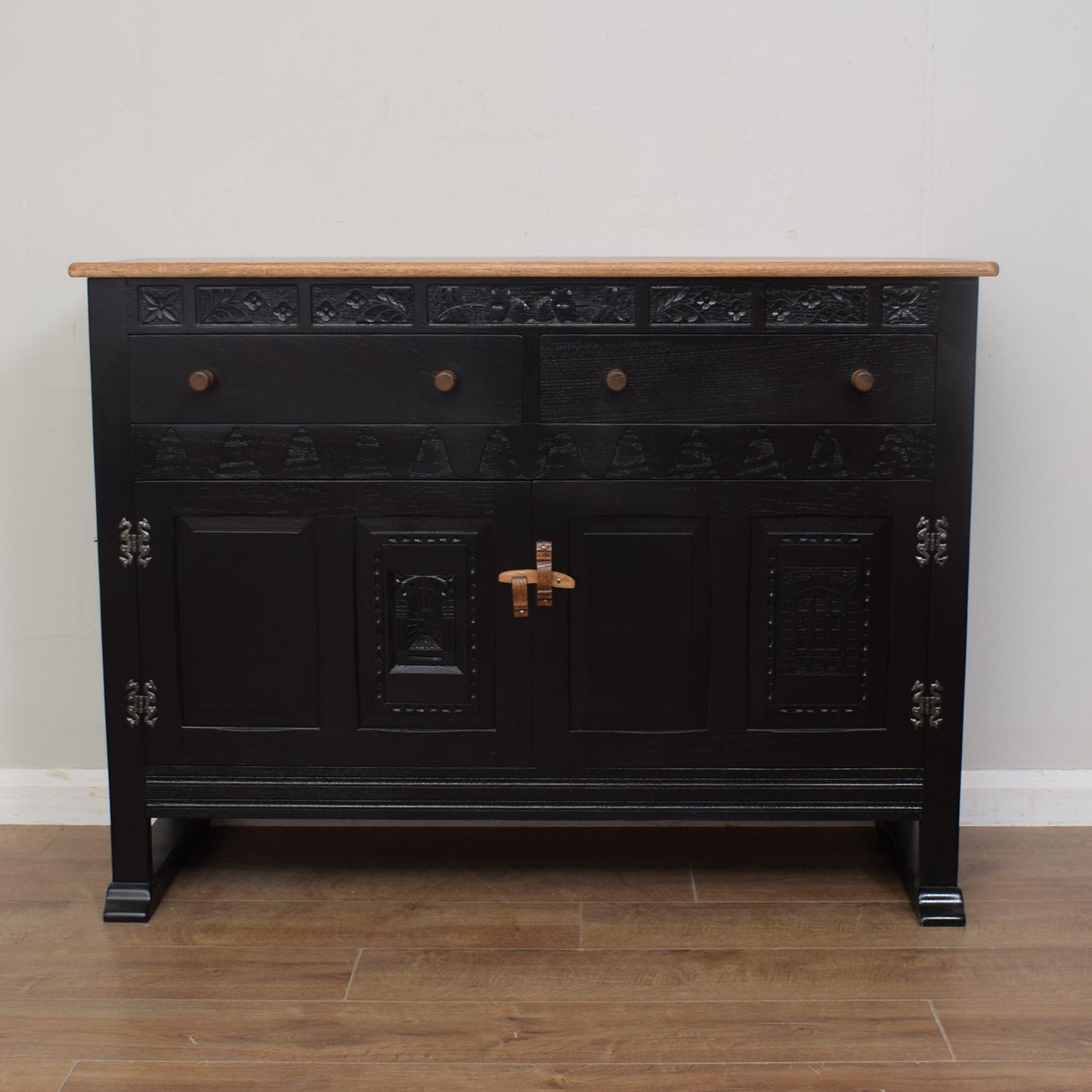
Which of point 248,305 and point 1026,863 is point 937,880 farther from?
point 248,305

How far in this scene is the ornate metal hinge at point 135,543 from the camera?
2078 millimetres

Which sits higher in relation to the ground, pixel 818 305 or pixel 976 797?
pixel 818 305

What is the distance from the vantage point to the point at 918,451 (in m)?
2.04

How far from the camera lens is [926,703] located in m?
2.11

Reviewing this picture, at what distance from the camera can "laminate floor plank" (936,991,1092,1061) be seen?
5.80ft

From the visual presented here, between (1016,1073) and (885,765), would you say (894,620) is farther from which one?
(1016,1073)

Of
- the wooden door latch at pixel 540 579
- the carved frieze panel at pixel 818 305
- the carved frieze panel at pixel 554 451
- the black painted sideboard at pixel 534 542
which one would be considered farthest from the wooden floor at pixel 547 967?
the carved frieze panel at pixel 818 305

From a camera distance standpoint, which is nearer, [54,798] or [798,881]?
[798,881]

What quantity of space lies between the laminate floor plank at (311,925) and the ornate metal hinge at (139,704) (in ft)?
1.25

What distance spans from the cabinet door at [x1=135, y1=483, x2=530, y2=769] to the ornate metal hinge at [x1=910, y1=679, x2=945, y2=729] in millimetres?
697

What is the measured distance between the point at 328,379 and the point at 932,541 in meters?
1.09

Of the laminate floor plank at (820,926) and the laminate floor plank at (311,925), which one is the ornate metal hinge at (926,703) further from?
the laminate floor plank at (311,925)

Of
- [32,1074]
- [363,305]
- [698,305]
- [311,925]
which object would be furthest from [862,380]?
[32,1074]

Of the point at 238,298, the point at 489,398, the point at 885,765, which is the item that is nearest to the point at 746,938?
the point at 885,765
